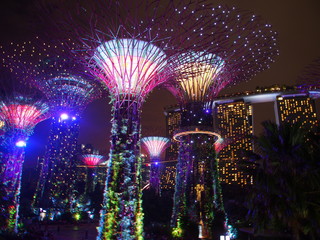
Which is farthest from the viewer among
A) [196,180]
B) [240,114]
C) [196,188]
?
[240,114]

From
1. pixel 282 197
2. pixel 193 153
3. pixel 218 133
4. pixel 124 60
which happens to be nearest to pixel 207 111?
pixel 218 133

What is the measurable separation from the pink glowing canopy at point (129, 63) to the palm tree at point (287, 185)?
619 cm

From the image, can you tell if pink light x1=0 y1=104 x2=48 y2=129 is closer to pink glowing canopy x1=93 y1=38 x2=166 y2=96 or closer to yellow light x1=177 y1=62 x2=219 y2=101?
pink glowing canopy x1=93 y1=38 x2=166 y2=96

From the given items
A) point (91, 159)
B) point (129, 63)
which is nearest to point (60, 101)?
point (129, 63)

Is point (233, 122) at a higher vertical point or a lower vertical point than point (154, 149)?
higher

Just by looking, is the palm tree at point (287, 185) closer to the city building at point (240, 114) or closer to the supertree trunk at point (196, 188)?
the supertree trunk at point (196, 188)

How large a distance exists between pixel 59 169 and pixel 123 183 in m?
27.5

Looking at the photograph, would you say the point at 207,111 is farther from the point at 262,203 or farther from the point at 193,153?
the point at 262,203

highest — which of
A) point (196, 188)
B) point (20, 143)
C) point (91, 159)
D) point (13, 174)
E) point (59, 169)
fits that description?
point (91, 159)

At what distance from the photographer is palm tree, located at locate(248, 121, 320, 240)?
36.2 ft

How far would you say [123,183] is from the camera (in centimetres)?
1252

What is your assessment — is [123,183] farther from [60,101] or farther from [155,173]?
[155,173]

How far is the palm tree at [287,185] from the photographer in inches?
434

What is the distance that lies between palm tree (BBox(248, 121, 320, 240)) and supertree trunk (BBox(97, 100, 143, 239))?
16.2ft
